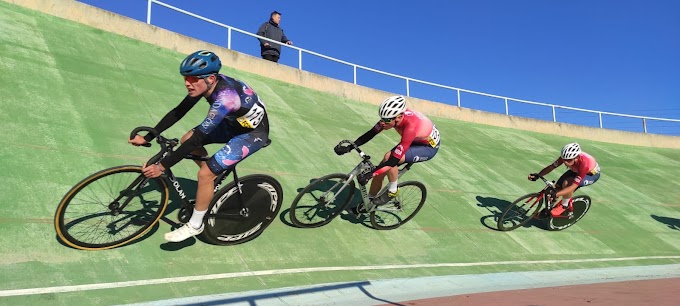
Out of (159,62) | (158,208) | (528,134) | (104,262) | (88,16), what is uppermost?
(88,16)

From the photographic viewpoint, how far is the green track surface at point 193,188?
4.00m

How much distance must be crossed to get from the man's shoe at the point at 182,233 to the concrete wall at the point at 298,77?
23.5 ft

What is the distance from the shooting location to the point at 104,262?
3.96 m

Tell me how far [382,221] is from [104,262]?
141 inches

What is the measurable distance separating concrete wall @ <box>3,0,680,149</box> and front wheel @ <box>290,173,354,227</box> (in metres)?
6.53

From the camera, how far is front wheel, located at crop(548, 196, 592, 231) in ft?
27.2

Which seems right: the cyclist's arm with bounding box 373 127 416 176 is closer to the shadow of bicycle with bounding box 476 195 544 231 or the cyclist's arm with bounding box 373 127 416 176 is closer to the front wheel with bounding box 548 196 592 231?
the shadow of bicycle with bounding box 476 195 544 231

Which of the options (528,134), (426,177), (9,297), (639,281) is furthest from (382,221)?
(528,134)

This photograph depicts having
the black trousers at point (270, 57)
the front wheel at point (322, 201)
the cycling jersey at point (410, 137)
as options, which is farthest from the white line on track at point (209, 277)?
the black trousers at point (270, 57)

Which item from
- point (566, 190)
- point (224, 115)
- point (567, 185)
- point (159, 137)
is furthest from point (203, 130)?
point (567, 185)

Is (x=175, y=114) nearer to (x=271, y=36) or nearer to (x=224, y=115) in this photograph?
(x=224, y=115)

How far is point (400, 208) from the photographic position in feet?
21.4

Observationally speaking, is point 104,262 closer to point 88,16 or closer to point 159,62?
point 159,62

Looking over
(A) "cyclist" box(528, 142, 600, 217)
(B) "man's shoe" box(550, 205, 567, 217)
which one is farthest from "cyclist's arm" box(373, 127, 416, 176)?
(B) "man's shoe" box(550, 205, 567, 217)
